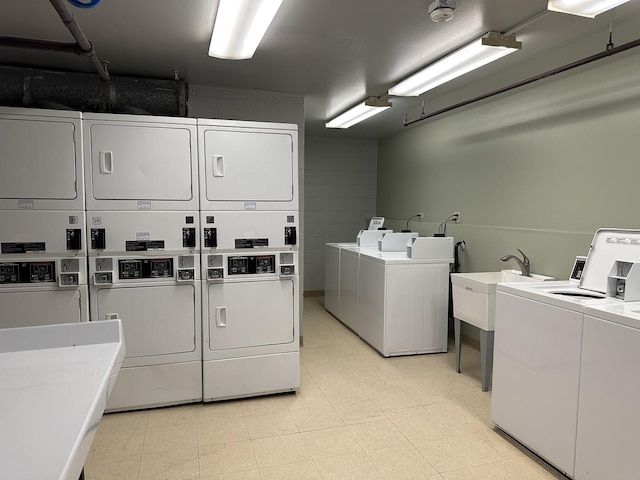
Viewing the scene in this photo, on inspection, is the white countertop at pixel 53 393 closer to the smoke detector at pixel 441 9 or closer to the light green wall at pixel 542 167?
the smoke detector at pixel 441 9

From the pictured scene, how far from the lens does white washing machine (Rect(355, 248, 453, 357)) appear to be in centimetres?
411

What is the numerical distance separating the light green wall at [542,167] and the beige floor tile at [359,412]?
190 cm

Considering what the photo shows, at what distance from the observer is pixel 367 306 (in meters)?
4.55

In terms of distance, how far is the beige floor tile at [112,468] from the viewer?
232cm

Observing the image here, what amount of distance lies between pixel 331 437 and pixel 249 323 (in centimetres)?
102

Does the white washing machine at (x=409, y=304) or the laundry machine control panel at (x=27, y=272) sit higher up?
the laundry machine control panel at (x=27, y=272)

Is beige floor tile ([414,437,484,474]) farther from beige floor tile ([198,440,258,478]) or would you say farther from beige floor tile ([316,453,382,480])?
beige floor tile ([198,440,258,478])

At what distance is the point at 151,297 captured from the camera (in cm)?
304

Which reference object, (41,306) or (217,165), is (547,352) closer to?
(217,165)

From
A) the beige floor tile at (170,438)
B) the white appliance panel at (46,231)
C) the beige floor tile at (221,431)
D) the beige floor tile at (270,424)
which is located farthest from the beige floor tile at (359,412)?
the white appliance panel at (46,231)

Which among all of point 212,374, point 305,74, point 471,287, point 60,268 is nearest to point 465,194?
point 471,287

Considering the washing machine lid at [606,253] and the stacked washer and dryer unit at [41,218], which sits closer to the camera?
the washing machine lid at [606,253]

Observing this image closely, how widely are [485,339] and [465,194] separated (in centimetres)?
186

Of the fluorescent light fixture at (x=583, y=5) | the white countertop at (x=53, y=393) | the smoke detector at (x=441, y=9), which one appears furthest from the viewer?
the smoke detector at (x=441, y=9)
